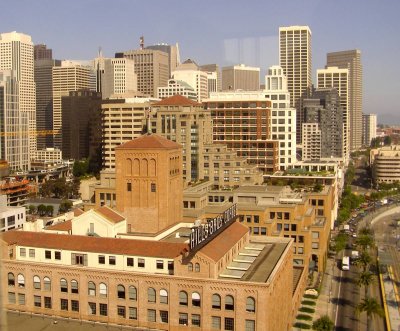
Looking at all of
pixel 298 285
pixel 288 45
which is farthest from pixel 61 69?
pixel 298 285

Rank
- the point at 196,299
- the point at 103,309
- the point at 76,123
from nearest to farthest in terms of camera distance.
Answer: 1. the point at 196,299
2. the point at 103,309
3. the point at 76,123

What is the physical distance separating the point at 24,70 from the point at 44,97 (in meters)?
8.59

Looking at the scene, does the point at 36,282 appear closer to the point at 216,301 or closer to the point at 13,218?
the point at 216,301

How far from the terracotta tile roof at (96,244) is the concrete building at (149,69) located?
361ft

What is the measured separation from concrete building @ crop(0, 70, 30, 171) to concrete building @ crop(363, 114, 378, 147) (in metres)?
93.3

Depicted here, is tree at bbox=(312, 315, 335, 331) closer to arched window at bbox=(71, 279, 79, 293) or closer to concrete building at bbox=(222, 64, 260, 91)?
arched window at bbox=(71, 279, 79, 293)

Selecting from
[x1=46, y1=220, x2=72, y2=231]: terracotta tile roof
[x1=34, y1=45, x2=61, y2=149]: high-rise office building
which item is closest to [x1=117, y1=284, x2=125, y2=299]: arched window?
[x1=46, y1=220, x2=72, y2=231]: terracotta tile roof

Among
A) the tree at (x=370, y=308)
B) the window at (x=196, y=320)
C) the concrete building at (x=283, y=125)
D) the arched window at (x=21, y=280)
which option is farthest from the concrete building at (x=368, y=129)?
the arched window at (x=21, y=280)

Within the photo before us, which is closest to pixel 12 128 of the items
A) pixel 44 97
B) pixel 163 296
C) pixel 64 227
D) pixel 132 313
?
pixel 44 97

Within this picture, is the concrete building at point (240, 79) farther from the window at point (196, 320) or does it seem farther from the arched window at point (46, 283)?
the window at point (196, 320)

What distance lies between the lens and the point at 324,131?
89.7 metres

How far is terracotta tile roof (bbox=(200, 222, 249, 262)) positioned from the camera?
62.7ft

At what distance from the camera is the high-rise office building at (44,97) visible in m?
111

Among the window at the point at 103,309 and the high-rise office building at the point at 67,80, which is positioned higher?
the high-rise office building at the point at 67,80
